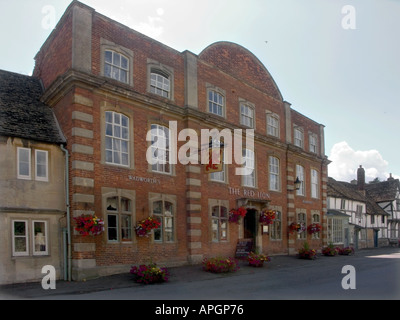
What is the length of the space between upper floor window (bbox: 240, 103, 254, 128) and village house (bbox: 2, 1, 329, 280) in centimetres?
7

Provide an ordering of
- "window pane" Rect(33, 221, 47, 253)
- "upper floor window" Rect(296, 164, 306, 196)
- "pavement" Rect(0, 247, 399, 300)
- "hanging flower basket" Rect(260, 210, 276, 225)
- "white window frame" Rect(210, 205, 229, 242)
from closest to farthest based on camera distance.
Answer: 1. "pavement" Rect(0, 247, 399, 300)
2. "window pane" Rect(33, 221, 47, 253)
3. "white window frame" Rect(210, 205, 229, 242)
4. "hanging flower basket" Rect(260, 210, 276, 225)
5. "upper floor window" Rect(296, 164, 306, 196)

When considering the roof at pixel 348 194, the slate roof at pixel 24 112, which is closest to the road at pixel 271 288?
the slate roof at pixel 24 112

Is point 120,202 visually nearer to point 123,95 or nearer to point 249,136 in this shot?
point 123,95

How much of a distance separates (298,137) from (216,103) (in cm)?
899

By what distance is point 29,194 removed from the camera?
520 inches

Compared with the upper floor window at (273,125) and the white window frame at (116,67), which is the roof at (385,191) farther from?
the white window frame at (116,67)

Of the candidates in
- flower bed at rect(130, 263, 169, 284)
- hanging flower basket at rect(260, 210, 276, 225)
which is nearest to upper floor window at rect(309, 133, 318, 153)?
hanging flower basket at rect(260, 210, 276, 225)

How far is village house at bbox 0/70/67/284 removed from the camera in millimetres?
12531

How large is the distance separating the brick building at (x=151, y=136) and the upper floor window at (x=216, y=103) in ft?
0.19

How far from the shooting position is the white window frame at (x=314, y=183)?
27578 millimetres

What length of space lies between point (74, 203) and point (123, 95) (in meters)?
4.80

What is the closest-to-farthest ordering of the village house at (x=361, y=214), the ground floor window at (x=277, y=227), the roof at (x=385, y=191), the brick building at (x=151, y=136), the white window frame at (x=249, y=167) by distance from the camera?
1. the brick building at (x=151, y=136)
2. the white window frame at (x=249, y=167)
3. the ground floor window at (x=277, y=227)
4. the village house at (x=361, y=214)
5. the roof at (x=385, y=191)

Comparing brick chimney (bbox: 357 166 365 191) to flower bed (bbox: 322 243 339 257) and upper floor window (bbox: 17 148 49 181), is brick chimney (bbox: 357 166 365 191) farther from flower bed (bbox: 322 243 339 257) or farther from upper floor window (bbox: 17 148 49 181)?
upper floor window (bbox: 17 148 49 181)
